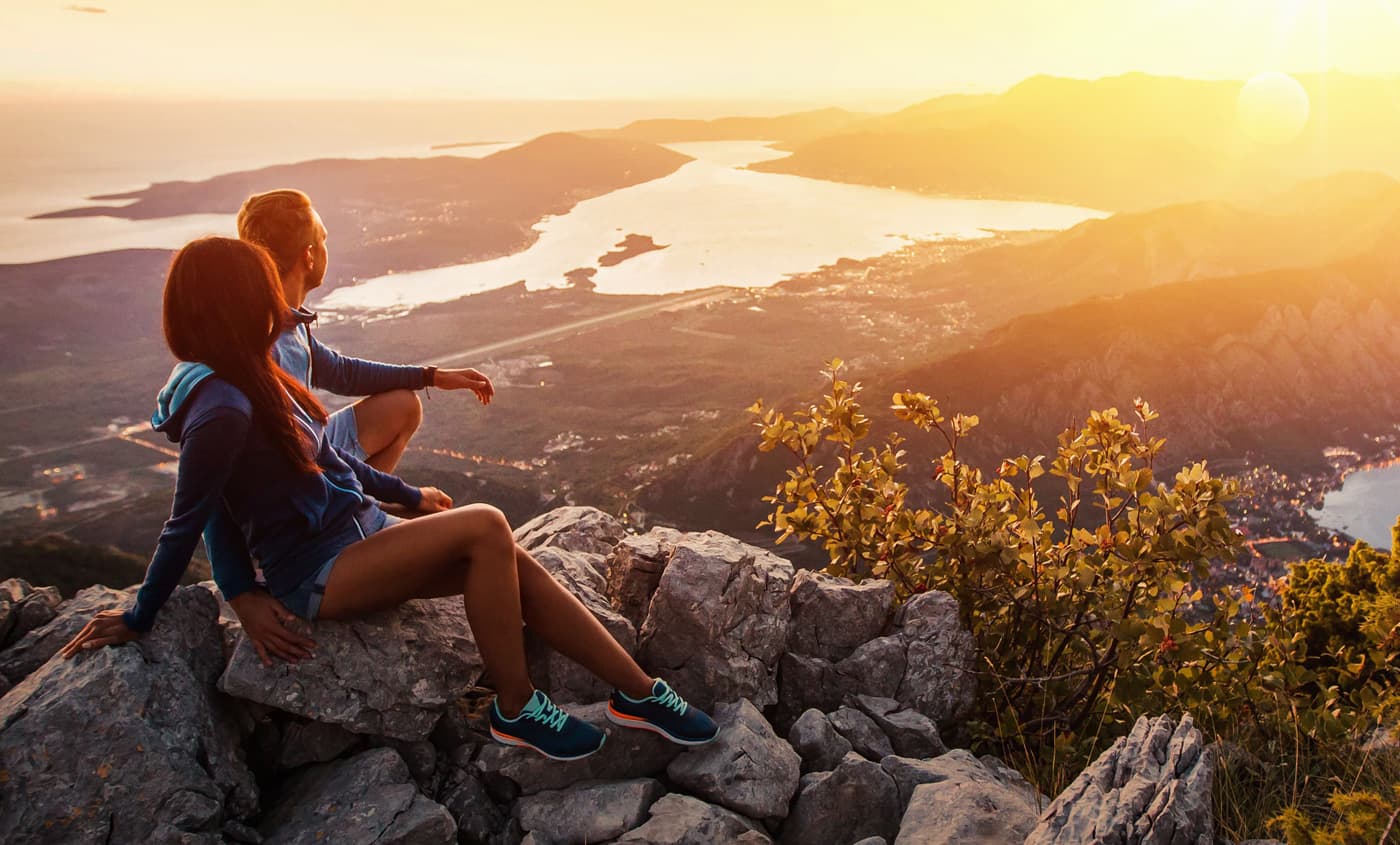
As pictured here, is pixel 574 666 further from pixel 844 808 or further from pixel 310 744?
pixel 844 808

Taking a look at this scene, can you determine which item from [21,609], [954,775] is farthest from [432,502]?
[954,775]

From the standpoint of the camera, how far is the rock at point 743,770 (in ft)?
12.5

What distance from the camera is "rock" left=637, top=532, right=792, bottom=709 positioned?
181 inches

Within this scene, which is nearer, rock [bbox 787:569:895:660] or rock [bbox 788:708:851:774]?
rock [bbox 788:708:851:774]

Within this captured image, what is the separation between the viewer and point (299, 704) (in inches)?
148

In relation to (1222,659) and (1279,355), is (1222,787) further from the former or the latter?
(1279,355)

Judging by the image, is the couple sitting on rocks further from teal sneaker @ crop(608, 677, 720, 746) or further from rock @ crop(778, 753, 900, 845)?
rock @ crop(778, 753, 900, 845)

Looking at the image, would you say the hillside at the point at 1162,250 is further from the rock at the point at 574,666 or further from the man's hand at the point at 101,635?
the man's hand at the point at 101,635

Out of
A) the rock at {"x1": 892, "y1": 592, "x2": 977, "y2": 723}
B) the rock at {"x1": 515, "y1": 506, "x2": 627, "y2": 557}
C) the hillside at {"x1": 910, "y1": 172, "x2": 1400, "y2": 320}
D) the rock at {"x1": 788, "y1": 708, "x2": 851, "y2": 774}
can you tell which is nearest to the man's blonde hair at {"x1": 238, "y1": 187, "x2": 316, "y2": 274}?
the rock at {"x1": 515, "y1": 506, "x2": 627, "y2": 557}

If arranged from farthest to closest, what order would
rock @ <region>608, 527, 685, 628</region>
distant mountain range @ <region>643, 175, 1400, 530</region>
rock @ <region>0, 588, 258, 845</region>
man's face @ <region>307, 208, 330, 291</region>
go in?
1. distant mountain range @ <region>643, 175, 1400, 530</region>
2. rock @ <region>608, 527, 685, 628</region>
3. man's face @ <region>307, 208, 330, 291</region>
4. rock @ <region>0, 588, 258, 845</region>

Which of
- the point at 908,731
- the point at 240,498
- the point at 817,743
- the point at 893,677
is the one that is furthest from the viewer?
the point at 893,677

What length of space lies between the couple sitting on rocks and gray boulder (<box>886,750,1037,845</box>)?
0.93m

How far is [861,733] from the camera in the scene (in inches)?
176

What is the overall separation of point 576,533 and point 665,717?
2226mm
